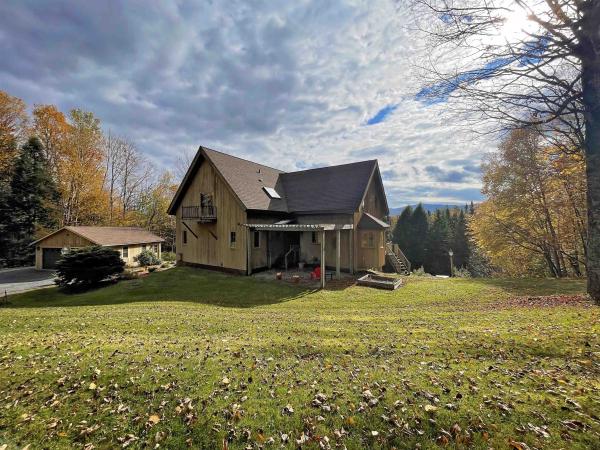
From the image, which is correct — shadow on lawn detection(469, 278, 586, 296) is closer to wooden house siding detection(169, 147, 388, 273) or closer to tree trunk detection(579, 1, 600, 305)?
tree trunk detection(579, 1, 600, 305)

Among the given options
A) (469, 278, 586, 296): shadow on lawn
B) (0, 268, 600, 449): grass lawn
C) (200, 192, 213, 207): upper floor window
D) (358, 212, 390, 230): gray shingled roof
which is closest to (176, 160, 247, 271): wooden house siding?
(200, 192, 213, 207): upper floor window

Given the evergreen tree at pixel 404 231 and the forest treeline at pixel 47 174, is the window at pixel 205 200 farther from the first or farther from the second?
the evergreen tree at pixel 404 231

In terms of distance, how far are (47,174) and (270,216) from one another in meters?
28.2

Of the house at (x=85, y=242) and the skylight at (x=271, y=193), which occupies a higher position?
the skylight at (x=271, y=193)

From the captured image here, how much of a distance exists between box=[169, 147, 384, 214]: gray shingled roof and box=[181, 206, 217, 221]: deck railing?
153 cm

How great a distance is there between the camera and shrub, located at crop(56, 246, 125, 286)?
1630 centimetres

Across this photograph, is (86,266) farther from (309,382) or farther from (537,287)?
(537,287)

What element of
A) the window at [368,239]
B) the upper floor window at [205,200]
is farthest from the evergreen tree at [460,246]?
the upper floor window at [205,200]

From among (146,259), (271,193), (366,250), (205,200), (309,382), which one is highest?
(271,193)

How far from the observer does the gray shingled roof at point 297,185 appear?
62.2 ft

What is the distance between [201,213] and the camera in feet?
67.2

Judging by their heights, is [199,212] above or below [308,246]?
above

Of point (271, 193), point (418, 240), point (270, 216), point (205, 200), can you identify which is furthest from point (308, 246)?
point (418, 240)

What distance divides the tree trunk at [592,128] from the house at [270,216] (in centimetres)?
1061
